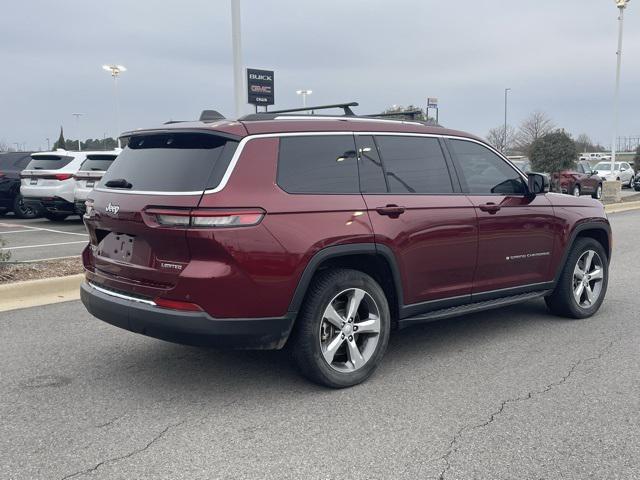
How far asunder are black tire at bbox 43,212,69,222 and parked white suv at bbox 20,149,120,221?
418mm

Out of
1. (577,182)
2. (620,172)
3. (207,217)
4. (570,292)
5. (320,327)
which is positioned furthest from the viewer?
(620,172)

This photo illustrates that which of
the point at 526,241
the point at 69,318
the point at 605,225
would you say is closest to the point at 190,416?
the point at 69,318

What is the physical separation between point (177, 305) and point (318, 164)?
1342 mm

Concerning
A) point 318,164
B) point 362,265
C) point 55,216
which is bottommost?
point 55,216

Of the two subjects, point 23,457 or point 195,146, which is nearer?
point 23,457

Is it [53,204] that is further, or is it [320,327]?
[53,204]

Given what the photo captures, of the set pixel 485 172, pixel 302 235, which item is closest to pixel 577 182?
pixel 485 172

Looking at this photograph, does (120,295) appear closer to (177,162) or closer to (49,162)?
(177,162)

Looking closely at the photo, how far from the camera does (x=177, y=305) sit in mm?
3770

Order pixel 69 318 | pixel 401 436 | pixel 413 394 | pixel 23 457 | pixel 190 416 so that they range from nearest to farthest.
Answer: pixel 23 457, pixel 401 436, pixel 190 416, pixel 413 394, pixel 69 318

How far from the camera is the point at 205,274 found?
12.1 ft

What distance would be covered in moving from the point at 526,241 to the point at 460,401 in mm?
1968

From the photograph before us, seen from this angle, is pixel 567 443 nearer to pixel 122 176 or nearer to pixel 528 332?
pixel 528 332

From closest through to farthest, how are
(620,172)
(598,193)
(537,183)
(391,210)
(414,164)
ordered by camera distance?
1. (391,210)
2. (414,164)
3. (537,183)
4. (598,193)
5. (620,172)
